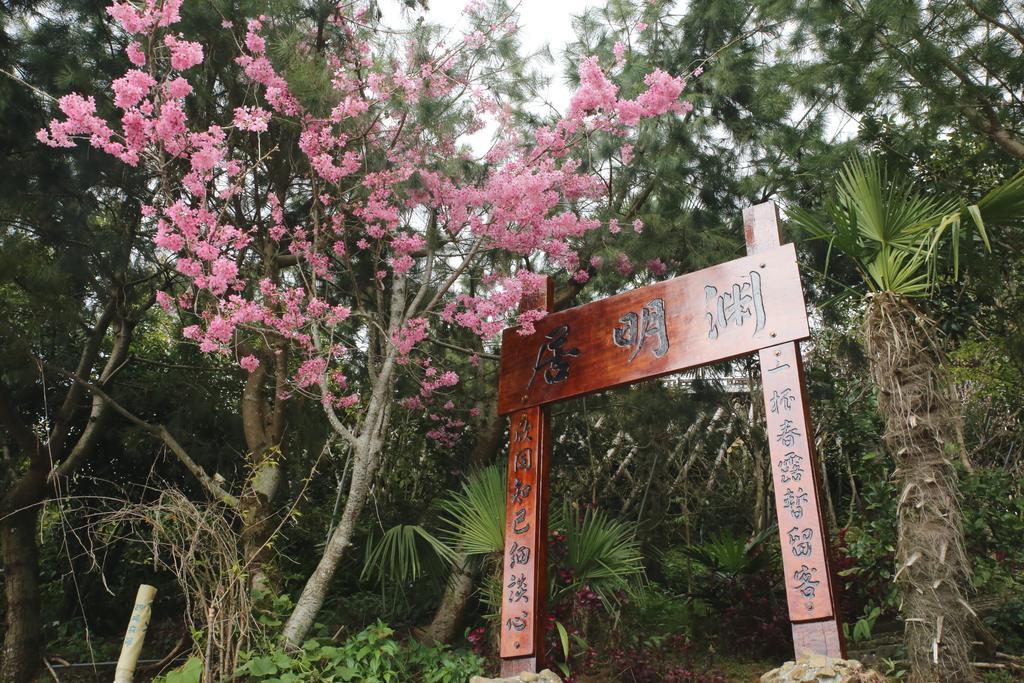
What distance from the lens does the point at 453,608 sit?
18.4 ft

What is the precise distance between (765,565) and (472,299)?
292cm

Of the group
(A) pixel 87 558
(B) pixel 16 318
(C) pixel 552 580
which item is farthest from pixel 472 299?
(A) pixel 87 558

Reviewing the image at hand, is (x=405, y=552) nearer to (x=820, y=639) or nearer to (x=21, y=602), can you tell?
(x=820, y=639)

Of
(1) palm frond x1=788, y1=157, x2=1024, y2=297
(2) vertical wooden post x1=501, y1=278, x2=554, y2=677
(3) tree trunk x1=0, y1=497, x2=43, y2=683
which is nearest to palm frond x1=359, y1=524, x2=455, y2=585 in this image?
(2) vertical wooden post x1=501, y1=278, x2=554, y2=677

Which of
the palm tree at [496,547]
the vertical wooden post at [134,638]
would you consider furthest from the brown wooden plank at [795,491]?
the vertical wooden post at [134,638]

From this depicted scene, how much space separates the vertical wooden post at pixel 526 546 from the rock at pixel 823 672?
52.6 inches

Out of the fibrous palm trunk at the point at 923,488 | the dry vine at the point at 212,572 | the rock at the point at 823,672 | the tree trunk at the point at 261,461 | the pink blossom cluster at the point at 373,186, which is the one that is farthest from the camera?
the tree trunk at the point at 261,461

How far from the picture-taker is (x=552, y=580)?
204 inches

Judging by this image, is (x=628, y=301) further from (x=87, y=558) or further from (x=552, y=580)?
(x=87, y=558)

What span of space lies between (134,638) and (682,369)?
2.88 metres

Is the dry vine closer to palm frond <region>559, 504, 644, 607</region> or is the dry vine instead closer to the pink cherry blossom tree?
the pink cherry blossom tree

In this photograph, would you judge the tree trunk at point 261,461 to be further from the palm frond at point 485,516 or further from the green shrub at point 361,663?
the palm frond at point 485,516

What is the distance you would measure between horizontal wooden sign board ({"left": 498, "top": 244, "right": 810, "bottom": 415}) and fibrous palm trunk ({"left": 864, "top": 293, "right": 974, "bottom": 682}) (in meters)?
0.42

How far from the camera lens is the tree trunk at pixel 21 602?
5613 millimetres
